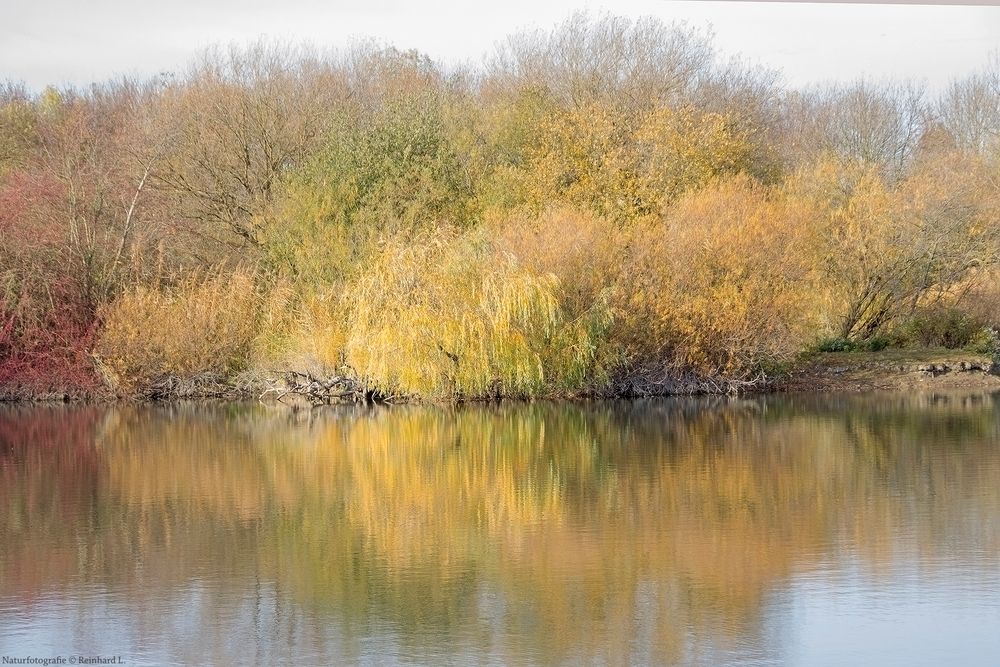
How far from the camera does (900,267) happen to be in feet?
77.0

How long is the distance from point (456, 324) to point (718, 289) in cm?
478

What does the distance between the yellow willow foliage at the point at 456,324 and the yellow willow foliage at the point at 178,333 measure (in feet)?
9.24

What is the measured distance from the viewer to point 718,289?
20.7m

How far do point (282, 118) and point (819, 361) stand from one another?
1218 centimetres

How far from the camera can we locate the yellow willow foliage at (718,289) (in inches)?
→ 805

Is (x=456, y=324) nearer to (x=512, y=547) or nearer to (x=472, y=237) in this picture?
(x=472, y=237)

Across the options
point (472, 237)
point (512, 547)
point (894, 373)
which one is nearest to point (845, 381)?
point (894, 373)

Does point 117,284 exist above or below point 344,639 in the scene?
above

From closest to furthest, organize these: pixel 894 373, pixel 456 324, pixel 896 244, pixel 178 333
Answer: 1. pixel 456 324
2. pixel 178 333
3. pixel 894 373
4. pixel 896 244

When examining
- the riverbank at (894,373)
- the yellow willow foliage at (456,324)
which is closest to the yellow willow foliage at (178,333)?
the yellow willow foliage at (456,324)

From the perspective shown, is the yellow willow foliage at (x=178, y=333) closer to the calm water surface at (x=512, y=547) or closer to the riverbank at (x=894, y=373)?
the calm water surface at (x=512, y=547)

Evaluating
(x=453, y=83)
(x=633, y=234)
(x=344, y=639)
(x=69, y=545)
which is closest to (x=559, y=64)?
(x=453, y=83)

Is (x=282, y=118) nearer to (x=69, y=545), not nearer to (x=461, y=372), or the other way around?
(x=461, y=372)

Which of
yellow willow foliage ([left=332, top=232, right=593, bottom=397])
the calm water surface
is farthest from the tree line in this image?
the calm water surface
